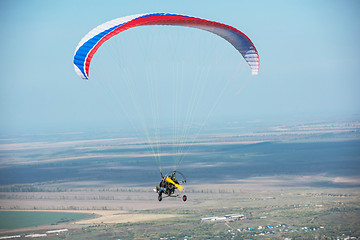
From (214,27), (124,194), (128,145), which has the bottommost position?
(124,194)

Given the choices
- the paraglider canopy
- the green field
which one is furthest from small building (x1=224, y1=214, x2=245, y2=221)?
the paraglider canopy

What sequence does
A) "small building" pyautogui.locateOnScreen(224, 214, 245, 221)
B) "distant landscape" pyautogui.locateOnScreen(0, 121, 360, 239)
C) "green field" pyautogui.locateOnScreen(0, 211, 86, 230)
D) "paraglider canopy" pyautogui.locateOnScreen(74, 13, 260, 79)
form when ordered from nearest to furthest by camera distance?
"paraglider canopy" pyautogui.locateOnScreen(74, 13, 260, 79), "distant landscape" pyautogui.locateOnScreen(0, 121, 360, 239), "small building" pyautogui.locateOnScreen(224, 214, 245, 221), "green field" pyautogui.locateOnScreen(0, 211, 86, 230)

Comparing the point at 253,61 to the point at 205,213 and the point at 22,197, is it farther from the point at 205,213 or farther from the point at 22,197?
the point at 22,197

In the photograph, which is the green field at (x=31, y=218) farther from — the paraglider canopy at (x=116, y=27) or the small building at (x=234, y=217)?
the paraglider canopy at (x=116, y=27)

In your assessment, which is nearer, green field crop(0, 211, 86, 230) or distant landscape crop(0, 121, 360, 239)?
distant landscape crop(0, 121, 360, 239)

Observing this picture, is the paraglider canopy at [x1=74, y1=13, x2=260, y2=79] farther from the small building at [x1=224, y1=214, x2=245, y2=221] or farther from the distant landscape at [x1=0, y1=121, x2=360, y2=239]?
the small building at [x1=224, y1=214, x2=245, y2=221]

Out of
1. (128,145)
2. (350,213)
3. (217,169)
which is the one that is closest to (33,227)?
(350,213)
